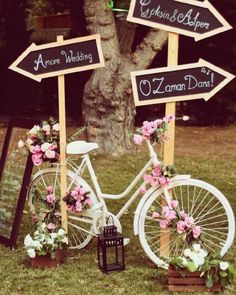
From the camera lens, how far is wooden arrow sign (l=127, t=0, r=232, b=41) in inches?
181

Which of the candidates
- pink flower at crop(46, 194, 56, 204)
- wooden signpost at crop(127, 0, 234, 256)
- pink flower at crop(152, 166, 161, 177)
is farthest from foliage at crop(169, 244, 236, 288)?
pink flower at crop(46, 194, 56, 204)

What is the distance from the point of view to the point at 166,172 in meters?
4.61

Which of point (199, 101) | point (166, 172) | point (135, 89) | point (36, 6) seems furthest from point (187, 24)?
point (36, 6)

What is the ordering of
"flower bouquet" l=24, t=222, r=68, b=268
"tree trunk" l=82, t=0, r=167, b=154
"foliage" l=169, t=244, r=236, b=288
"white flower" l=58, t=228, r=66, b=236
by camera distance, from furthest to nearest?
"tree trunk" l=82, t=0, r=167, b=154 < "white flower" l=58, t=228, r=66, b=236 < "flower bouquet" l=24, t=222, r=68, b=268 < "foliage" l=169, t=244, r=236, b=288

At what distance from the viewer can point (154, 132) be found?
462cm

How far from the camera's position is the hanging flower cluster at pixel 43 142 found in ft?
16.2

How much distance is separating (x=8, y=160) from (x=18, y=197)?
434 mm

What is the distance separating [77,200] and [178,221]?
83 centimetres

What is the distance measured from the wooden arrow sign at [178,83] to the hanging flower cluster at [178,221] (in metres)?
0.77

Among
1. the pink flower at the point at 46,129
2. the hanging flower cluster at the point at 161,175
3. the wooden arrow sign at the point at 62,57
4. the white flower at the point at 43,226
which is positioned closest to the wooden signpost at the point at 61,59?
the wooden arrow sign at the point at 62,57

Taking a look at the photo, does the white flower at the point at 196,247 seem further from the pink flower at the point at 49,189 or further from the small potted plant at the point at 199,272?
the pink flower at the point at 49,189

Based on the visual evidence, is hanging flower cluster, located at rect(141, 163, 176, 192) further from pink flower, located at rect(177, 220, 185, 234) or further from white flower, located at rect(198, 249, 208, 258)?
white flower, located at rect(198, 249, 208, 258)

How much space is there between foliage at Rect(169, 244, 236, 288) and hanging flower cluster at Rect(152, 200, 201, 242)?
29cm

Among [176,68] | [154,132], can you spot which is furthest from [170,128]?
[176,68]
